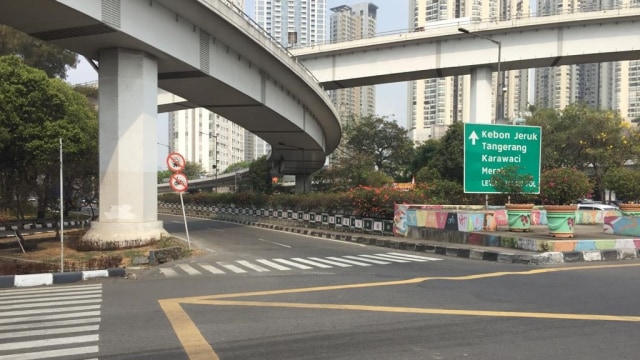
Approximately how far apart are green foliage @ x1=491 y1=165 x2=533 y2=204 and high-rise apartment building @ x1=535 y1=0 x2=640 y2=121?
43960 mm

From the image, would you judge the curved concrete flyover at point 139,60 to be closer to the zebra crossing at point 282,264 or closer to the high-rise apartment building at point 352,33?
the zebra crossing at point 282,264

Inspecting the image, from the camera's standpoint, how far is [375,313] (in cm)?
757

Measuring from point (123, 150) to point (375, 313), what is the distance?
42.3ft

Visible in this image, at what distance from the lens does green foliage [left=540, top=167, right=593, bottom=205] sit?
2073cm

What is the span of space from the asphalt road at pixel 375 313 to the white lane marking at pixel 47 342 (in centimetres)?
15

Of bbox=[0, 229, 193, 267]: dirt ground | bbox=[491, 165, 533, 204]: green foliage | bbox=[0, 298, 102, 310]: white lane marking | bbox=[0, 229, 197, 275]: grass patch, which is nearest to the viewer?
bbox=[0, 298, 102, 310]: white lane marking

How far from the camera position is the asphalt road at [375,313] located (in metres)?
5.74

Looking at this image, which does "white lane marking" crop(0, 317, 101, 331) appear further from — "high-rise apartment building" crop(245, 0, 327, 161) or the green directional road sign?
"high-rise apartment building" crop(245, 0, 327, 161)

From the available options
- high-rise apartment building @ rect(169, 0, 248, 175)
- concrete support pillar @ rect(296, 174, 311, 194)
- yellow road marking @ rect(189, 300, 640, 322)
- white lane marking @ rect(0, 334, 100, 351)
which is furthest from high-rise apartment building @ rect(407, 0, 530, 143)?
high-rise apartment building @ rect(169, 0, 248, 175)

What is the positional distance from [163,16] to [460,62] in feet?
70.6

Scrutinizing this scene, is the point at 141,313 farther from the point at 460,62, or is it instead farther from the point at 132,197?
the point at 460,62

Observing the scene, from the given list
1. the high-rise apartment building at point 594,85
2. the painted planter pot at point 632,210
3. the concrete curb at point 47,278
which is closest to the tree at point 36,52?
the concrete curb at point 47,278

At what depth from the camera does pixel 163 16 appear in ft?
60.8

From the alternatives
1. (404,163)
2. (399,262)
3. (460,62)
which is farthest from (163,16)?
(404,163)
